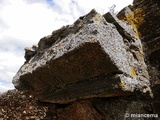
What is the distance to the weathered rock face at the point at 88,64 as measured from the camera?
130 cm

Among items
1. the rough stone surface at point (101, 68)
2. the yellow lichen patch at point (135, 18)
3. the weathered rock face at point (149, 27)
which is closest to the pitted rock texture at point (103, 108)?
the rough stone surface at point (101, 68)

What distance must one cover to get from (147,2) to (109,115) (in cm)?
99

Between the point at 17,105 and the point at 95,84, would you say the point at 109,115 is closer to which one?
the point at 95,84

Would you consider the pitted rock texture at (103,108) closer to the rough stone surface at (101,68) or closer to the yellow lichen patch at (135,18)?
the rough stone surface at (101,68)

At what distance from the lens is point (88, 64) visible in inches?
53.8

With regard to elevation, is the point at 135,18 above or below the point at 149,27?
above

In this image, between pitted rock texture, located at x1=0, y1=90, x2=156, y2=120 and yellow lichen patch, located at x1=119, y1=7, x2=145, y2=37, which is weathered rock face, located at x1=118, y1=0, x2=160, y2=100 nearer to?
yellow lichen patch, located at x1=119, y1=7, x2=145, y2=37

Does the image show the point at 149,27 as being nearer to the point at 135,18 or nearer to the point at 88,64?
the point at 135,18

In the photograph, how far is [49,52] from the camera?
5.29 ft

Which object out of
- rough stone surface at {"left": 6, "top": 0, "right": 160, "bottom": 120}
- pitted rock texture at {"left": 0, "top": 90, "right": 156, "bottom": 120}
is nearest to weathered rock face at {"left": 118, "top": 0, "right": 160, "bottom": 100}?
rough stone surface at {"left": 6, "top": 0, "right": 160, "bottom": 120}

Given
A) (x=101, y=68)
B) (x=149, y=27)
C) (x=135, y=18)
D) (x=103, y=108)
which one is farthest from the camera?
(x=135, y=18)

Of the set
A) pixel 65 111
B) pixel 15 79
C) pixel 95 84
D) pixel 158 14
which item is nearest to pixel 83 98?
pixel 95 84

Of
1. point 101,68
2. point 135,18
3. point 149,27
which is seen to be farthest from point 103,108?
point 135,18

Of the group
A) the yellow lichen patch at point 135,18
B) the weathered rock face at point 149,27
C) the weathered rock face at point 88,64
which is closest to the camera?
the weathered rock face at point 88,64
